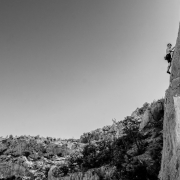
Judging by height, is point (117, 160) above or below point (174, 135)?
below

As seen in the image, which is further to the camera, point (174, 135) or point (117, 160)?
point (117, 160)

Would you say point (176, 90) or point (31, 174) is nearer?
point (176, 90)

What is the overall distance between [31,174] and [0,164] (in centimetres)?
949

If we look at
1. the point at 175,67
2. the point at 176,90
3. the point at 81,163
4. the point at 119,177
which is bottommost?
the point at 119,177

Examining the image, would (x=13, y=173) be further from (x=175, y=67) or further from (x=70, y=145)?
(x=175, y=67)

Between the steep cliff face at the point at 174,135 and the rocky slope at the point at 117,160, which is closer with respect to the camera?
the steep cliff face at the point at 174,135

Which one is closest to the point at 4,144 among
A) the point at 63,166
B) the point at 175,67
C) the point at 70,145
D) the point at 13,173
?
the point at 13,173

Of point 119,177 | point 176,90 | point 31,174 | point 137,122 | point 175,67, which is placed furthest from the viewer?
point 31,174

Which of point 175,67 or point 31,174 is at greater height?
point 175,67

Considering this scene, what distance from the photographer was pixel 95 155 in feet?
86.1

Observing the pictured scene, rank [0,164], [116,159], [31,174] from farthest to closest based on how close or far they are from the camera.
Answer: [0,164] < [31,174] < [116,159]

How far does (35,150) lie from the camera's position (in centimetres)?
4747

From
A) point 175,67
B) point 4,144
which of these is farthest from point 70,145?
point 175,67

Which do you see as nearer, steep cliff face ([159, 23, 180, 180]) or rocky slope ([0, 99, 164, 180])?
steep cliff face ([159, 23, 180, 180])
